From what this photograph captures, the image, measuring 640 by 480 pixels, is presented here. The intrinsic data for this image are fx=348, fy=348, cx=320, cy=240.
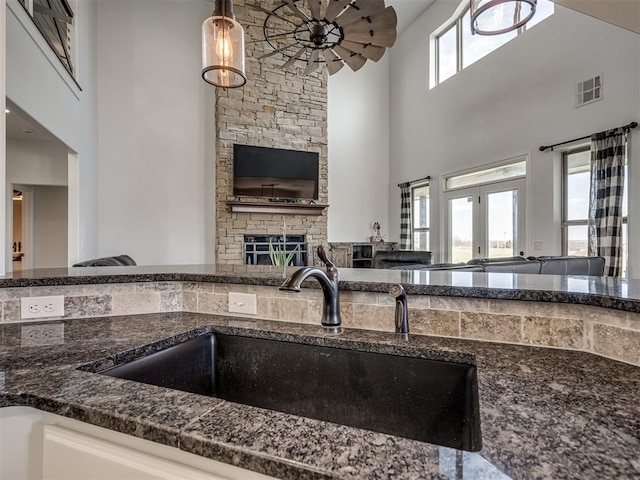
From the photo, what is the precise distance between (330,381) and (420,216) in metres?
6.29

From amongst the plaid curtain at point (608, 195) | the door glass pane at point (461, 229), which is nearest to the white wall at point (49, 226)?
the door glass pane at point (461, 229)

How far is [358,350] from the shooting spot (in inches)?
35.4

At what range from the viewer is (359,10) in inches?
96.9

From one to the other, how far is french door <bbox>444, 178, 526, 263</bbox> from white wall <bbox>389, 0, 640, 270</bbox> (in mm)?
189

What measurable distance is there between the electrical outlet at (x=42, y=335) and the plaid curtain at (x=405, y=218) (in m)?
6.30

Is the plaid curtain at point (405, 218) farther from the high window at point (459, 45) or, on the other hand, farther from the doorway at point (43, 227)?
the doorway at point (43, 227)

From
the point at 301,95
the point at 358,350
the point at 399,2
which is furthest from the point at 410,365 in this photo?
the point at 399,2

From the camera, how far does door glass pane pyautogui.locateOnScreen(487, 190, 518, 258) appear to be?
4.92 meters

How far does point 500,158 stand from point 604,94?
136 cm

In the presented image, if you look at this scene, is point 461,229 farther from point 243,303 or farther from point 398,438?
point 398,438

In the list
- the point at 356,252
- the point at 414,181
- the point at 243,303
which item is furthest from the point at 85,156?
the point at 414,181

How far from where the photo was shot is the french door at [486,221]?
4.85m

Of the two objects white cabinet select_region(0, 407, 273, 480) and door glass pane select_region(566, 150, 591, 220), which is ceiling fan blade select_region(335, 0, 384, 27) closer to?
white cabinet select_region(0, 407, 273, 480)

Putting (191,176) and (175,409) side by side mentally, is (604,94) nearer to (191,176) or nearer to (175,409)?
(175,409)
